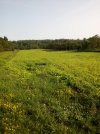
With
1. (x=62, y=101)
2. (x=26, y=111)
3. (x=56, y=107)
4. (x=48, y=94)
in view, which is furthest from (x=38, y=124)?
(x=48, y=94)

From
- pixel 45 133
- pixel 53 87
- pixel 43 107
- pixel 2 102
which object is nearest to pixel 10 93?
pixel 2 102

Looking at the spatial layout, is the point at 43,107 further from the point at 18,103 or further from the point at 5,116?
the point at 5,116

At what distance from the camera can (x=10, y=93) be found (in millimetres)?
14055

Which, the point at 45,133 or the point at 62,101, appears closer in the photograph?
the point at 45,133

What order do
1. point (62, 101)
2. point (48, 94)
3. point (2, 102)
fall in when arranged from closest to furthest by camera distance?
point (2, 102)
point (62, 101)
point (48, 94)

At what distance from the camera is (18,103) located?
12398 millimetres

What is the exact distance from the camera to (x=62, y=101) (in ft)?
45.4

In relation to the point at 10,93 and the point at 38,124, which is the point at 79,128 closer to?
the point at 38,124

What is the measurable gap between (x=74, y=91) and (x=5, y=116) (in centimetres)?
696

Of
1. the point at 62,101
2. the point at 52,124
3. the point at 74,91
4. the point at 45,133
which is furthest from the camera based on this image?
the point at 74,91

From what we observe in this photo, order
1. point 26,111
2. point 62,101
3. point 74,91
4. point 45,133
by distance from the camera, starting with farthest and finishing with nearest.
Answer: point 74,91 < point 62,101 < point 26,111 < point 45,133

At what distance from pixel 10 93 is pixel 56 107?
10.3 feet

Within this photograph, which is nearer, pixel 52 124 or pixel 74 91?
pixel 52 124

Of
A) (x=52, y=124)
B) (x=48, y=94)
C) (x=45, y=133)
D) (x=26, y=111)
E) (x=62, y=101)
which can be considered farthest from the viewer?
(x=48, y=94)
